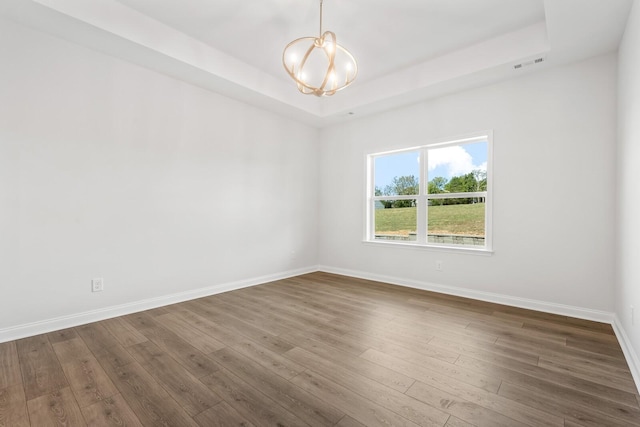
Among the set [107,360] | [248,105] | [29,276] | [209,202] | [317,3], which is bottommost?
[107,360]

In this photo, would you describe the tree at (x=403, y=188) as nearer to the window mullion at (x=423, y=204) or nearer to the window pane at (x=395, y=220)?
the window pane at (x=395, y=220)

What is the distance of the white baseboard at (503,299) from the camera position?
3014 millimetres

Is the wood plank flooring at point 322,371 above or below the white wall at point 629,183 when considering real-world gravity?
below

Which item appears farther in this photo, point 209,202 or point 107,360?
point 209,202

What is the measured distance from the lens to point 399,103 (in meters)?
4.30

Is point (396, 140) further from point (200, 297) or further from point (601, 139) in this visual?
point (200, 297)

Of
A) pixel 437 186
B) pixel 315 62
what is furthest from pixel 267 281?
pixel 315 62

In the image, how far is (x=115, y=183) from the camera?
3.12 metres

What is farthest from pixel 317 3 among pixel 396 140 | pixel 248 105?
pixel 396 140

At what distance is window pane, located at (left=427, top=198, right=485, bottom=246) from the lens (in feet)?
12.6

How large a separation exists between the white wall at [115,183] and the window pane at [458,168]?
2.50 meters

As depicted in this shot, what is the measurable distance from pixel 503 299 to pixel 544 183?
1416 mm

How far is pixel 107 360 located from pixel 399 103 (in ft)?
14.4

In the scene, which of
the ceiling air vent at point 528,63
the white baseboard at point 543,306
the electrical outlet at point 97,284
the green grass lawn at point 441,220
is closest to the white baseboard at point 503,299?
the white baseboard at point 543,306
